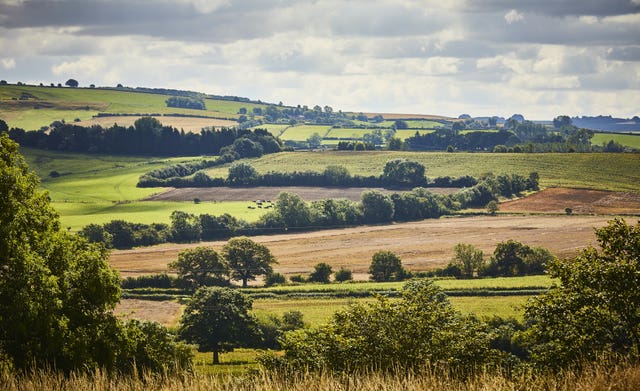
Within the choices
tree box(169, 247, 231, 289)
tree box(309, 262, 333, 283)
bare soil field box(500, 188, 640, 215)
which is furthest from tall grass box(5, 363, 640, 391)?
bare soil field box(500, 188, 640, 215)

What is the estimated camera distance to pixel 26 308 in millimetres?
28781

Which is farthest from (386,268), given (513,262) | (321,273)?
(513,262)

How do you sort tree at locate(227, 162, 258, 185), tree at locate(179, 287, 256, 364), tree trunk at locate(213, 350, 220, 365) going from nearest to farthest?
tree trunk at locate(213, 350, 220, 365) < tree at locate(179, 287, 256, 364) < tree at locate(227, 162, 258, 185)

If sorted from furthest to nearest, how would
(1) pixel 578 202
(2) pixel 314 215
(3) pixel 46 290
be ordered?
(1) pixel 578 202 → (2) pixel 314 215 → (3) pixel 46 290

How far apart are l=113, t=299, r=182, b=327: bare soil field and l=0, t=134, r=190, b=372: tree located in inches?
1786

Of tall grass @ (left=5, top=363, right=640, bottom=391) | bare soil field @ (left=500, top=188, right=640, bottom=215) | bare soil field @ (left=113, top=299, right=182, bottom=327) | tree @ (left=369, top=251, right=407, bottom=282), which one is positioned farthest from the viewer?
bare soil field @ (left=500, top=188, right=640, bottom=215)

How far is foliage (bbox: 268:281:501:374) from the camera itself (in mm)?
34531

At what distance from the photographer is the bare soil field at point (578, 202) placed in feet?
468

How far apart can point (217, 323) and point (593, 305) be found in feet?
155

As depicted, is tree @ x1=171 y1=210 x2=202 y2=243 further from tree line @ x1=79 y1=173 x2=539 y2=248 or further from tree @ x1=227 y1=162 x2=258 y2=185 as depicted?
tree @ x1=227 y1=162 x2=258 y2=185

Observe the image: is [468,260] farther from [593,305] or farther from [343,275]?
[593,305]

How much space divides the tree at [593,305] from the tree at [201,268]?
236ft

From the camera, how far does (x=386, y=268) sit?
105 meters

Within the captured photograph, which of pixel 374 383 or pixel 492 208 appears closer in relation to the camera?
pixel 374 383
